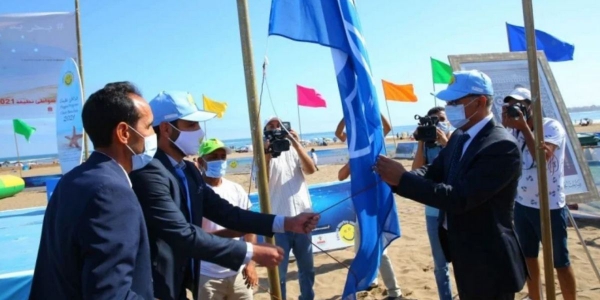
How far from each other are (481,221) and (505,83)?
2.79 meters

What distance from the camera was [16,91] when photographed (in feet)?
21.0

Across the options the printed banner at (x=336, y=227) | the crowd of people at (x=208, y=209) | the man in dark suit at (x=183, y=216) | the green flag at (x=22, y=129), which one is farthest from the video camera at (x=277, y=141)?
the green flag at (x=22, y=129)

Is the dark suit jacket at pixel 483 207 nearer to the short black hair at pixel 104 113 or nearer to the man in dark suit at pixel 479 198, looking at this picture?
the man in dark suit at pixel 479 198

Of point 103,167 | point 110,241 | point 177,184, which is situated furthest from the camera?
point 177,184

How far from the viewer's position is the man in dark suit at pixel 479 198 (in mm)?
2238

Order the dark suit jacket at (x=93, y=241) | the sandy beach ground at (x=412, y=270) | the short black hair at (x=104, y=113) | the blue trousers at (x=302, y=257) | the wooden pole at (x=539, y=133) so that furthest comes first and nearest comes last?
the sandy beach ground at (x=412, y=270), the blue trousers at (x=302, y=257), the wooden pole at (x=539, y=133), the short black hair at (x=104, y=113), the dark suit jacket at (x=93, y=241)

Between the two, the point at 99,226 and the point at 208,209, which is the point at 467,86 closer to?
the point at 208,209

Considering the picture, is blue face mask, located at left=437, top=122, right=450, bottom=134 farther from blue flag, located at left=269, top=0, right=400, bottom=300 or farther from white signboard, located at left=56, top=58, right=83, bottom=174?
white signboard, located at left=56, top=58, right=83, bottom=174

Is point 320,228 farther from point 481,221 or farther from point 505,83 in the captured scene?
point 481,221

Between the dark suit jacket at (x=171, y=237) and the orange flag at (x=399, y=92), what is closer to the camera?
the dark suit jacket at (x=171, y=237)

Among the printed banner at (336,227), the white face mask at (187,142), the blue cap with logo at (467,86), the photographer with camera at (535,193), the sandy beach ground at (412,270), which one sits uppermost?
the blue cap with logo at (467,86)

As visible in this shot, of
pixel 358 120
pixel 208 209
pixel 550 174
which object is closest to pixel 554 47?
pixel 550 174

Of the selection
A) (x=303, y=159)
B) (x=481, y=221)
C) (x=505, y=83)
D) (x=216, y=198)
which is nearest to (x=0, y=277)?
(x=216, y=198)

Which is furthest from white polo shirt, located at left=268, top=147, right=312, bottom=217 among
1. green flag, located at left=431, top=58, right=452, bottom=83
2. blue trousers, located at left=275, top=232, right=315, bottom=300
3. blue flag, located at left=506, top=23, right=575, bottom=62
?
green flag, located at left=431, top=58, right=452, bottom=83
